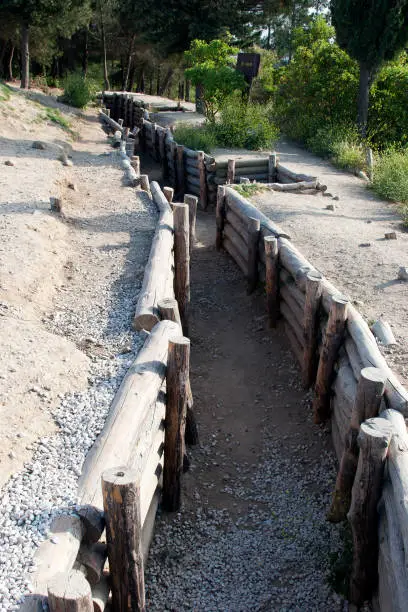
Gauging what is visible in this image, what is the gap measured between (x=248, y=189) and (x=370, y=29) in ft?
22.7

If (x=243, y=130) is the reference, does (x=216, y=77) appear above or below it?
above

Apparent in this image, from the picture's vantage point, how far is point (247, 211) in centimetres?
1023

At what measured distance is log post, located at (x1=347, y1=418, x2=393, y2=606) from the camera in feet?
13.0

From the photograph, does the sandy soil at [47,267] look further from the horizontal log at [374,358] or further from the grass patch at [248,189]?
the horizontal log at [374,358]

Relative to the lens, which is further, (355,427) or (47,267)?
(47,267)

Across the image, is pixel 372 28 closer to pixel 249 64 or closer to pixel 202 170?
pixel 249 64

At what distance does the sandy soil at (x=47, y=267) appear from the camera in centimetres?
474

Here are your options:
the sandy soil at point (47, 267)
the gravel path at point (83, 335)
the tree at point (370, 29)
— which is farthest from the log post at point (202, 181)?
the tree at point (370, 29)

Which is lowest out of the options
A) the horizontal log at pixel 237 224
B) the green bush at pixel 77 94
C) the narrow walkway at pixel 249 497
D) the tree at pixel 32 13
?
the narrow walkway at pixel 249 497

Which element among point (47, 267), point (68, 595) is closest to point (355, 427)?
point (68, 595)

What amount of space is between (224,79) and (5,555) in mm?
17565

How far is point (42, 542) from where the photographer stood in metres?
3.37

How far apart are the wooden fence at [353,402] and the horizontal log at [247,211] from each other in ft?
0.11

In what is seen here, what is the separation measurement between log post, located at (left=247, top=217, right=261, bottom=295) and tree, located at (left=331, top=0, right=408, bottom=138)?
9.19 metres
